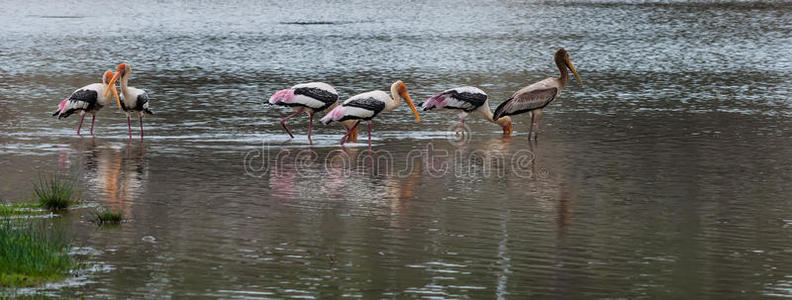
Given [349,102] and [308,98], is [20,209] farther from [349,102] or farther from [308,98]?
[308,98]

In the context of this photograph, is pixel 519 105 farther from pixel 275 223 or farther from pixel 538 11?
pixel 538 11

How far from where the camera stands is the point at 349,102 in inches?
747

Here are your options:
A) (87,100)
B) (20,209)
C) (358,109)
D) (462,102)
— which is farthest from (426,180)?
(87,100)

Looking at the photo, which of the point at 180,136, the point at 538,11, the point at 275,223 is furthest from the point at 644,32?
the point at 275,223

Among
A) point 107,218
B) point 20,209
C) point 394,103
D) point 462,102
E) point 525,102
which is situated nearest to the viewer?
point 107,218

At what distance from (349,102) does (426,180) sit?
12.4 ft

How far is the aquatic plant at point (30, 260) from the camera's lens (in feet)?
31.1

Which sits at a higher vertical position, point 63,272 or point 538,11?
point 538,11

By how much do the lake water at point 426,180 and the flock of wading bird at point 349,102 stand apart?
0.44 meters

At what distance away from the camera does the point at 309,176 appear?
622 inches

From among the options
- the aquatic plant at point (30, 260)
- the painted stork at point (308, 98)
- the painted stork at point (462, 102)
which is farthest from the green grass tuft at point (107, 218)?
the painted stork at point (462, 102)

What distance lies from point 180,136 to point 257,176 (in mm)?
4416

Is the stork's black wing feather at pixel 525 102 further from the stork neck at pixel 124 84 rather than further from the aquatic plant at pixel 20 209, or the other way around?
the aquatic plant at pixel 20 209

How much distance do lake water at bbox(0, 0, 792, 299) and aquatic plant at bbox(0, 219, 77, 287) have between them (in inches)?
9.4
